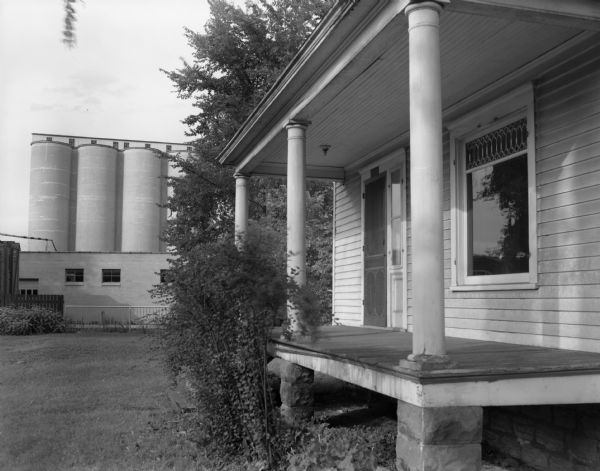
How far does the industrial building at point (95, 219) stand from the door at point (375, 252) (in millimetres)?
24142

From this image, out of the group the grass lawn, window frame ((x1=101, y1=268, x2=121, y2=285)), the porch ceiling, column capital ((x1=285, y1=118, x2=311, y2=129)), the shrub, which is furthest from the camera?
window frame ((x1=101, y1=268, x2=121, y2=285))

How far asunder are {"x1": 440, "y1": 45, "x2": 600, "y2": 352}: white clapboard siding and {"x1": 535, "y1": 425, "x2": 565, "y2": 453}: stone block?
712mm

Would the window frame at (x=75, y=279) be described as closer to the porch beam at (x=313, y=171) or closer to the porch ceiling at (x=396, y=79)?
the porch beam at (x=313, y=171)

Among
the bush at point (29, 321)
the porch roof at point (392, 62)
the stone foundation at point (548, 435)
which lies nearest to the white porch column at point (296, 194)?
the porch roof at point (392, 62)

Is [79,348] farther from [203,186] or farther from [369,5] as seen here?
[369,5]

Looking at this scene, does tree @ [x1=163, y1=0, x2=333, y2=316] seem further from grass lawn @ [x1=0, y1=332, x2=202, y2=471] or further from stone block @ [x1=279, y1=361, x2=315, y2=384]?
stone block @ [x1=279, y1=361, x2=315, y2=384]

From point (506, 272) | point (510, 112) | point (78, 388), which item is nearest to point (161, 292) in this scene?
point (506, 272)

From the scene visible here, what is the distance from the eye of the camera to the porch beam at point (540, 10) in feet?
13.7

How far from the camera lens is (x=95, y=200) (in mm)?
41875

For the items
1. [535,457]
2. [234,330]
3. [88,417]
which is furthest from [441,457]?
[88,417]

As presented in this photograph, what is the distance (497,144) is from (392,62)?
4.78 ft

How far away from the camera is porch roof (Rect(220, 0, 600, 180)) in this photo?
4461 millimetres

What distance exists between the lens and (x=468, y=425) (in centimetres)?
360

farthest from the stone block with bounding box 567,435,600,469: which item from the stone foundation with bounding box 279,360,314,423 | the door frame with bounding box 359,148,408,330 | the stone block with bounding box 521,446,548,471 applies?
the door frame with bounding box 359,148,408,330
